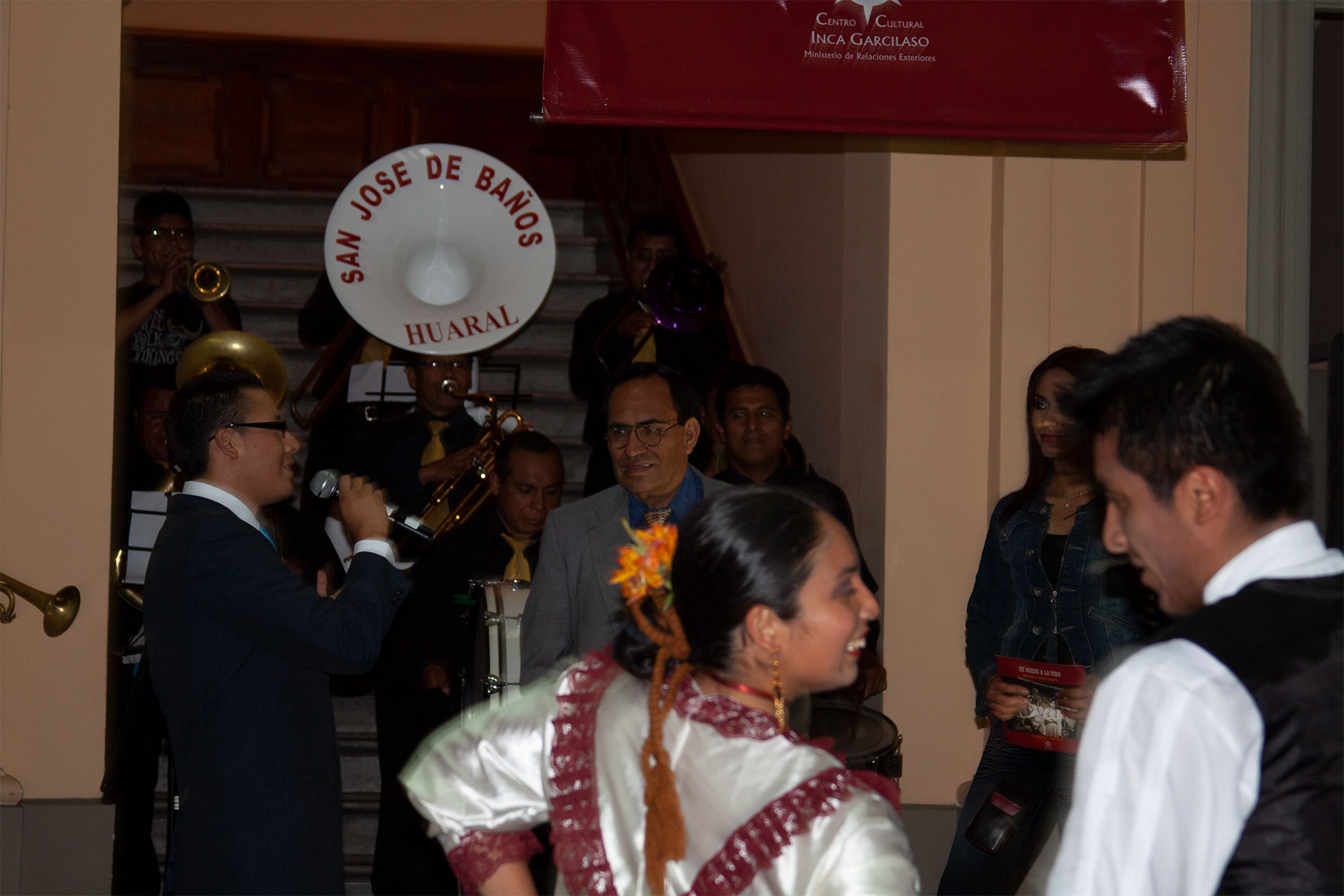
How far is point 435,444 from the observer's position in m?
5.28

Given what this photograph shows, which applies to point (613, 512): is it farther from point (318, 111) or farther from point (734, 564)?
point (318, 111)

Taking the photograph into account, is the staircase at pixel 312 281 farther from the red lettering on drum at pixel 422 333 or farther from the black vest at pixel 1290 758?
the black vest at pixel 1290 758

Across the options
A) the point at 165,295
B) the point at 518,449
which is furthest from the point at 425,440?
the point at 165,295

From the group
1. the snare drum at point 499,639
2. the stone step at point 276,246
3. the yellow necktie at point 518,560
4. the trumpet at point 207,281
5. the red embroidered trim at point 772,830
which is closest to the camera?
the red embroidered trim at point 772,830

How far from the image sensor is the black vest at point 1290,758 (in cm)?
139

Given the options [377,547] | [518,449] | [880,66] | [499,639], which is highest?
[880,66]

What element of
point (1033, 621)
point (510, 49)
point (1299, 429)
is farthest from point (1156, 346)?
point (510, 49)

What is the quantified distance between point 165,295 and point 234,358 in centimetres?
76

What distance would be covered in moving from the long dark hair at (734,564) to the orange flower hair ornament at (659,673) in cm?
2

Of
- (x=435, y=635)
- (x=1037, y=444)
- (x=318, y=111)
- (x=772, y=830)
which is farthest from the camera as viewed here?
(x=318, y=111)

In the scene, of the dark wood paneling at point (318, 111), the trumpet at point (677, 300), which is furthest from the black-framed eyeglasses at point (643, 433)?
the dark wood paneling at point (318, 111)

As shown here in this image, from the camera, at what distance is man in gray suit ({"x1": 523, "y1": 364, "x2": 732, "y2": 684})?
3246 mm

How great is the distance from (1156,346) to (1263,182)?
3044mm

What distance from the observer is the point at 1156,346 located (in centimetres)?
155
